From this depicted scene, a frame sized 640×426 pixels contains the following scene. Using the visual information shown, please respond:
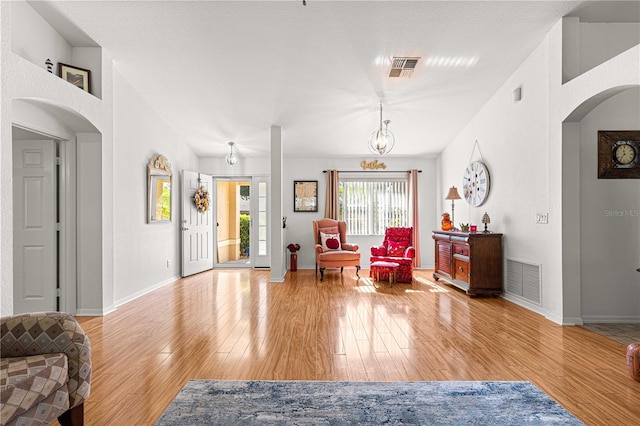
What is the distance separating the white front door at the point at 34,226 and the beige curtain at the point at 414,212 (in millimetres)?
6395

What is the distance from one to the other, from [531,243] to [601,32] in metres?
2.45

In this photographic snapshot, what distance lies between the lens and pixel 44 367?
161 centimetres

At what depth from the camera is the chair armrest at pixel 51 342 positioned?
1743 millimetres

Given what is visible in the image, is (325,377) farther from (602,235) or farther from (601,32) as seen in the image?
(601,32)

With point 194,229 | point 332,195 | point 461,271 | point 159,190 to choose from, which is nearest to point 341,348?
point 461,271

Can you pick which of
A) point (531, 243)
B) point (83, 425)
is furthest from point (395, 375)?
point (531, 243)

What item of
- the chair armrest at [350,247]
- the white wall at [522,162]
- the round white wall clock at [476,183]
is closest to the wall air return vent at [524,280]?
the white wall at [522,162]

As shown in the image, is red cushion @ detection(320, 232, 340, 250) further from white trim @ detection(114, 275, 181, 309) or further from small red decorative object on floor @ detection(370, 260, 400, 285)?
white trim @ detection(114, 275, 181, 309)

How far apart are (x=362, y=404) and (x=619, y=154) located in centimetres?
390

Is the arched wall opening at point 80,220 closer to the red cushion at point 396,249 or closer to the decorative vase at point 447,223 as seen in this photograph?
the red cushion at point 396,249

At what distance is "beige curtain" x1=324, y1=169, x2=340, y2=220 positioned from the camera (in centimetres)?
796

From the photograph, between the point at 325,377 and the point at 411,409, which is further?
the point at 325,377

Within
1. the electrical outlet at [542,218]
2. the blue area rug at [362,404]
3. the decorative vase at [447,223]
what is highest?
the electrical outlet at [542,218]

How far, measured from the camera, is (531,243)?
4391mm
